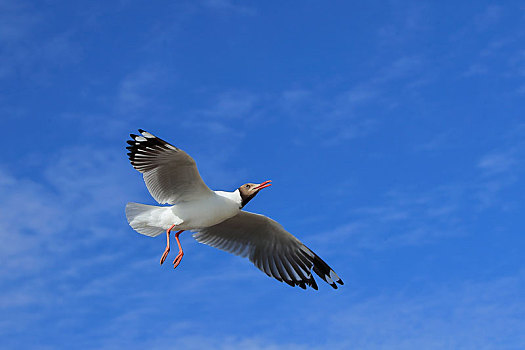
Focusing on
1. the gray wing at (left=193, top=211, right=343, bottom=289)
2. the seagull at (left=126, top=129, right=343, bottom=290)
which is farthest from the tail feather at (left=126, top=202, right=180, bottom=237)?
the gray wing at (left=193, top=211, right=343, bottom=289)

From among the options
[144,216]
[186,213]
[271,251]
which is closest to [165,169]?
[186,213]

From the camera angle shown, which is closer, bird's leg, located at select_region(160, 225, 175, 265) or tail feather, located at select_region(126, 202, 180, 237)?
bird's leg, located at select_region(160, 225, 175, 265)

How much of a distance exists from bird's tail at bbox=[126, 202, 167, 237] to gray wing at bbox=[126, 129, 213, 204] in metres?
0.16

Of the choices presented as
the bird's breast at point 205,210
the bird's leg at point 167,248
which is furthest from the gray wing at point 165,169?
the bird's leg at point 167,248

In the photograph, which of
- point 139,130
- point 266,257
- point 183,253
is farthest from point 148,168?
point 266,257

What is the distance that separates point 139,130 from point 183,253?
168cm

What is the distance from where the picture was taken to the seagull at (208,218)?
27.7 feet

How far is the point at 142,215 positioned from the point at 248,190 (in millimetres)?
1462

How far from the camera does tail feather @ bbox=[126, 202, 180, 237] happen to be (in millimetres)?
8859

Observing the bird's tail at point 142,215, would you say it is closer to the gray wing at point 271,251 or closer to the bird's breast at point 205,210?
the bird's breast at point 205,210

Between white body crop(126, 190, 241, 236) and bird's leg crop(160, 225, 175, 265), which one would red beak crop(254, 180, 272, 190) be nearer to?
white body crop(126, 190, 241, 236)

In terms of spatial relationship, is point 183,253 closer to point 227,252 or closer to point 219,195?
point 219,195

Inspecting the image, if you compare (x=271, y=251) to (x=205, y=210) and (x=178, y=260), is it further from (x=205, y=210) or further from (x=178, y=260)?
(x=178, y=260)

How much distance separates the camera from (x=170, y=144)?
8242 millimetres
